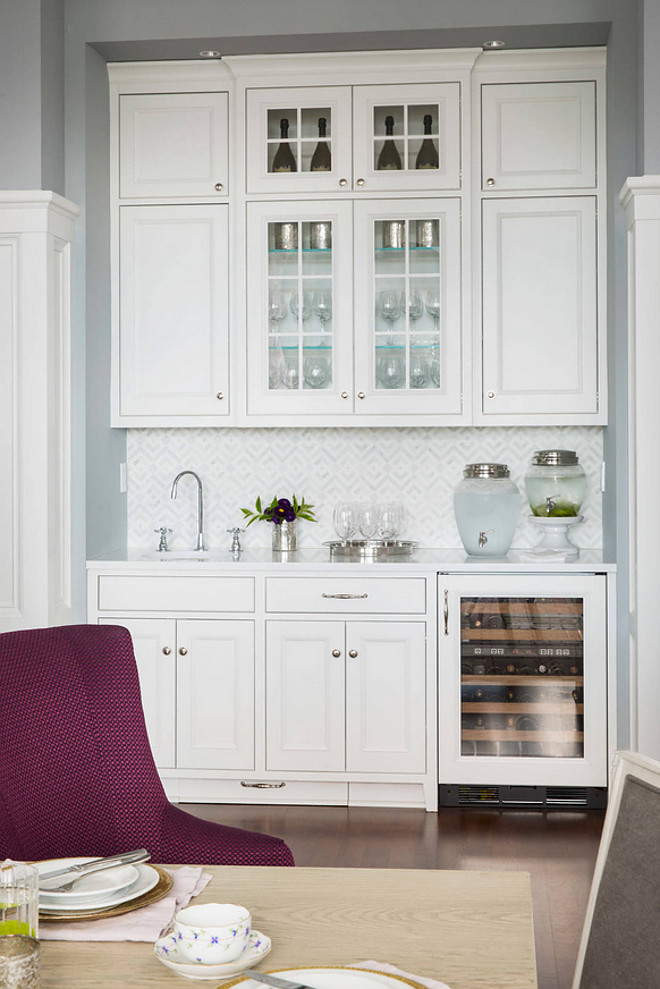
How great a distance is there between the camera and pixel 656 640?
11.4 feet

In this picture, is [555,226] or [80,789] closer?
[80,789]

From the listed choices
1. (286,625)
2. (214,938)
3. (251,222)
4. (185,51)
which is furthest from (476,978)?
(185,51)

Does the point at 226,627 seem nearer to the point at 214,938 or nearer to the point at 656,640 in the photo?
the point at 656,640

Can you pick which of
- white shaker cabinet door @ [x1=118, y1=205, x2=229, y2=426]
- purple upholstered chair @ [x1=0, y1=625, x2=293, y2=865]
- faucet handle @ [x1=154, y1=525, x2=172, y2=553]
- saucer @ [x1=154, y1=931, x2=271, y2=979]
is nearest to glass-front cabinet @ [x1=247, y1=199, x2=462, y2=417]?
white shaker cabinet door @ [x1=118, y1=205, x2=229, y2=426]

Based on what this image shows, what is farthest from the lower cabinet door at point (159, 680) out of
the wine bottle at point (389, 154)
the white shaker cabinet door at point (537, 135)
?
the white shaker cabinet door at point (537, 135)

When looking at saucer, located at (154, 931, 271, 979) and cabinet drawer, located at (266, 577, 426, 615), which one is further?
cabinet drawer, located at (266, 577, 426, 615)

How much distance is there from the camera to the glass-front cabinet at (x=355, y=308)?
4.01 meters

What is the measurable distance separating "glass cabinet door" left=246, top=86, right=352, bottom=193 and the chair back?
252cm

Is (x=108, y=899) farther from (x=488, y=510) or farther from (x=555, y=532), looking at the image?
(x=555, y=532)

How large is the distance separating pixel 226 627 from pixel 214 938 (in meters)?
2.72

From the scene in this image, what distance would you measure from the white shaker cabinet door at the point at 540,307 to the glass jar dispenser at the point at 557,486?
21 centimetres

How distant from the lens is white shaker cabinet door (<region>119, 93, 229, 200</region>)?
13.4 ft

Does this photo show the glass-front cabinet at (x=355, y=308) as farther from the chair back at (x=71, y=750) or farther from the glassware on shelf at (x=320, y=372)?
the chair back at (x=71, y=750)

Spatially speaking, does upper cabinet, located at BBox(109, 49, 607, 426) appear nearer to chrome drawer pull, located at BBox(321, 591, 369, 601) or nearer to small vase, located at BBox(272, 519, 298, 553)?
small vase, located at BBox(272, 519, 298, 553)
